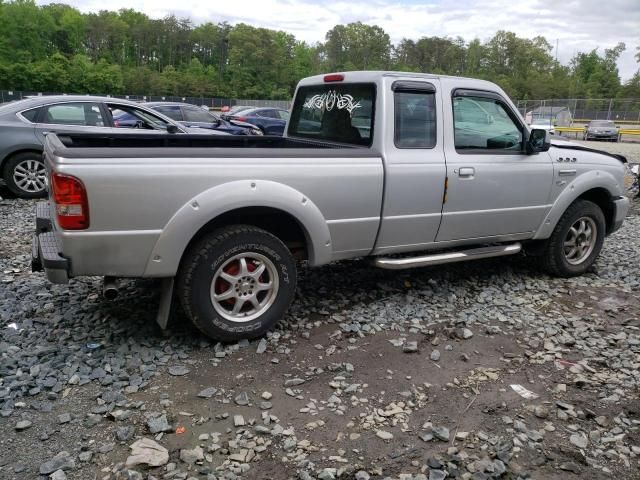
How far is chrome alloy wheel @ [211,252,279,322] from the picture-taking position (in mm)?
3938

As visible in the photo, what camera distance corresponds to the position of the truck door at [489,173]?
4789 mm

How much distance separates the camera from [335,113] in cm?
504

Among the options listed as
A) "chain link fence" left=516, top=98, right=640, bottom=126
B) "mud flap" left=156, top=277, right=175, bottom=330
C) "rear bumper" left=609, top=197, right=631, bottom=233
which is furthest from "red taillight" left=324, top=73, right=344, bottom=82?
"chain link fence" left=516, top=98, right=640, bottom=126

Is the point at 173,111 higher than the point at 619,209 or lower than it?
higher

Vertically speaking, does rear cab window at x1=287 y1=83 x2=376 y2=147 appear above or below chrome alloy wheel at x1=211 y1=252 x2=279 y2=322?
above

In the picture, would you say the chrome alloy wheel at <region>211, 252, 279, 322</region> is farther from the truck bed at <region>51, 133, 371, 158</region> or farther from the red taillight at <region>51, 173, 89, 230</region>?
the red taillight at <region>51, 173, 89, 230</region>

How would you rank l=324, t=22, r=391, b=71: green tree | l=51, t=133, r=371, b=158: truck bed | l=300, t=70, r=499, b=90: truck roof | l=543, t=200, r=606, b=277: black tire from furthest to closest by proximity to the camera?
l=324, t=22, r=391, b=71: green tree < l=543, t=200, r=606, b=277: black tire < l=300, t=70, r=499, b=90: truck roof < l=51, t=133, r=371, b=158: truck bed

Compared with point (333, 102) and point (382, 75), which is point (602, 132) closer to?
→ point (333, 102)

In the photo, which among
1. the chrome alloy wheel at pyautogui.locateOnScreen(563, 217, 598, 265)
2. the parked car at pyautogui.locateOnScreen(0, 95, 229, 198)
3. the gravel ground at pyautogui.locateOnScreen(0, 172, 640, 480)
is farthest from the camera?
the parked car at pyautogui.locateOnScreen(0, 95, 229, 198)

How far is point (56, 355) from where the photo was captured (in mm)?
3771

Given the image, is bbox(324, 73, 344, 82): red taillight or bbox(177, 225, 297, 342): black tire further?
bbox(324, 73, 344, 82): red taillight

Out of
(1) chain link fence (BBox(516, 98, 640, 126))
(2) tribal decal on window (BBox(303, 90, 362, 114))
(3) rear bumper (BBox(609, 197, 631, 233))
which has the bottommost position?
(3) rear bumper (BBox(609, 197, 631, 233))

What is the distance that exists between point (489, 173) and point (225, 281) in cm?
260

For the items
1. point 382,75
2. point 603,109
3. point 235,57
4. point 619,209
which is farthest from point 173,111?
point 235,57
